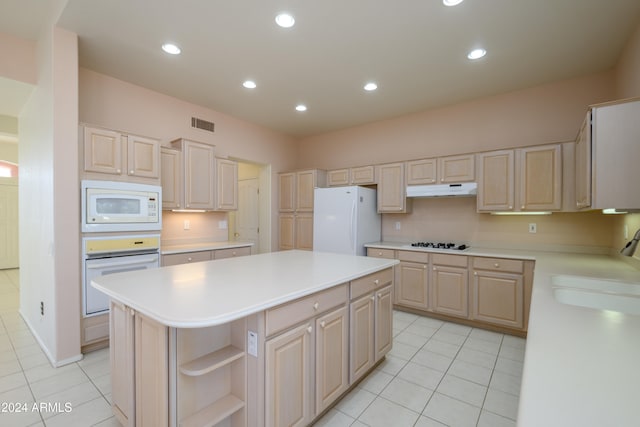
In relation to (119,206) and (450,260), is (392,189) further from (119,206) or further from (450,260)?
(119,206)

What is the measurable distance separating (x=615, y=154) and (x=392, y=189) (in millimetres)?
2535

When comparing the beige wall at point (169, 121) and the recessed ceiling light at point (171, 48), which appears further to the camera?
the beige wall at point (169, 121)

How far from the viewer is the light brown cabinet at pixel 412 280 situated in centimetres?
365

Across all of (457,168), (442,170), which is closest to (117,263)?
(442,170)

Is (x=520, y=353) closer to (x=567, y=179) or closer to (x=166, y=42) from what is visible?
(x=567, y=179)

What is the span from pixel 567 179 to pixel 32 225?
5743 millimetres

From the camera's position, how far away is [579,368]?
2.68 ft

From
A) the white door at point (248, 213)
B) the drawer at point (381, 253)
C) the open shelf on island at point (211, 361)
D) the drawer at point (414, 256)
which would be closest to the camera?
the open shelf on island at point (211, 361)

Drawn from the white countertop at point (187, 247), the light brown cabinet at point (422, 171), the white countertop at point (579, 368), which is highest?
the light brown cabinet at point (422, 171)

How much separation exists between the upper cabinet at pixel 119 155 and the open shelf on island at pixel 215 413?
242 centimetres

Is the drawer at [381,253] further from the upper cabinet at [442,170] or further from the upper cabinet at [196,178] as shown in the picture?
the upper cabinet at [196,178]

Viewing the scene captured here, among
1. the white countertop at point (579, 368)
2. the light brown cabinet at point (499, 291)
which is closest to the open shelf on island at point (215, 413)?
the white countertop at point (579, 368)

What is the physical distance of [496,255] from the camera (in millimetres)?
3176

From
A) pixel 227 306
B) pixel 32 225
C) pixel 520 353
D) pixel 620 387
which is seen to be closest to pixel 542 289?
pixel 620 387
